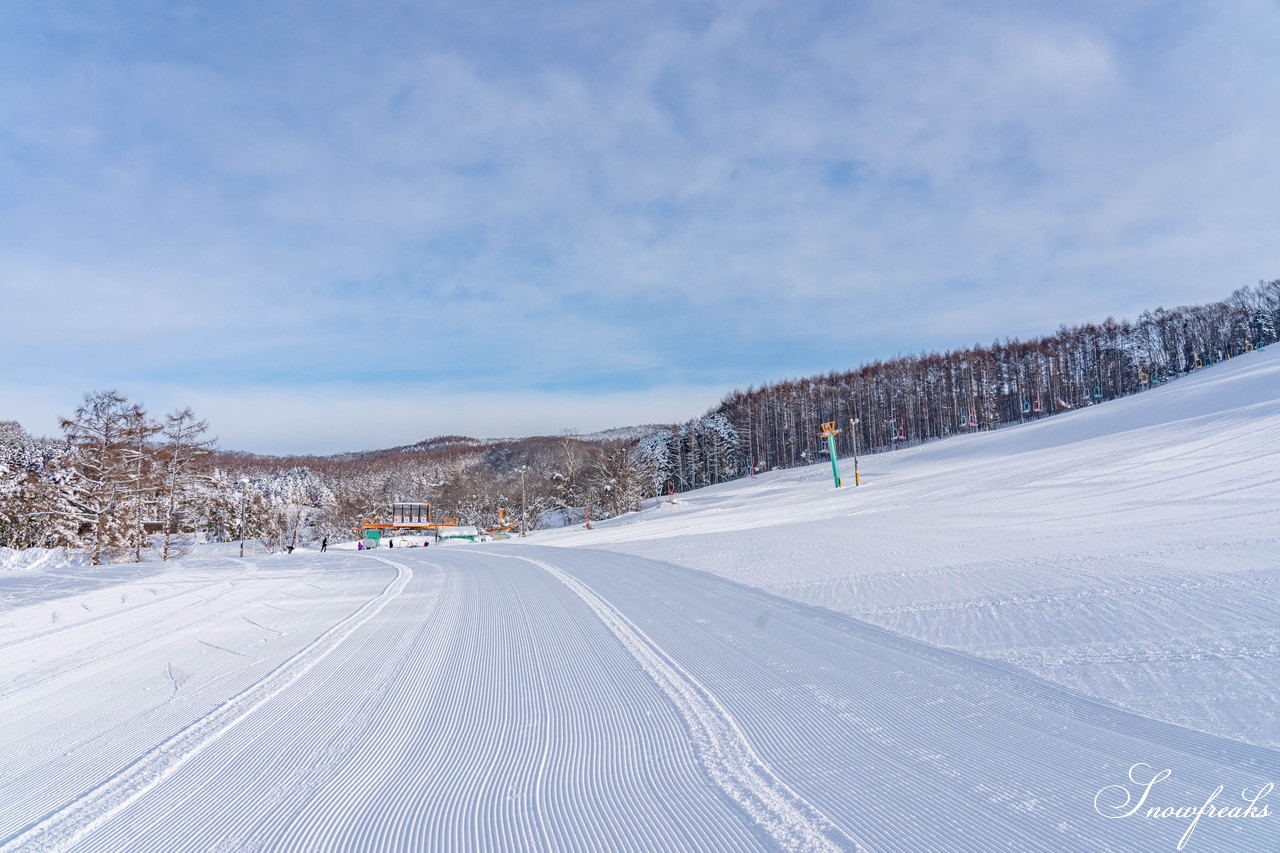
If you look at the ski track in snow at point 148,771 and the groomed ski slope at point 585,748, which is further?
the ski track in snow at point 148,771

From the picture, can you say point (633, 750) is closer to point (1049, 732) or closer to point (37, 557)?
point (1049, 732)

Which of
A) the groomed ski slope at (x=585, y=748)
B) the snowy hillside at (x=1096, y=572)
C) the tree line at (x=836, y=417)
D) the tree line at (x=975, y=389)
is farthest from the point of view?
the tree line at (x=975, y=389)

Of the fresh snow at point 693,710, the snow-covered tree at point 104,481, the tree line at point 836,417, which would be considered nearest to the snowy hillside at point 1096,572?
the fresh snow at point 693,710

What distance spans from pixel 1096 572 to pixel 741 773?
20.4 feet

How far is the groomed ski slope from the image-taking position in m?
2.82

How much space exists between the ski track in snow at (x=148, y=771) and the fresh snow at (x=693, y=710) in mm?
24

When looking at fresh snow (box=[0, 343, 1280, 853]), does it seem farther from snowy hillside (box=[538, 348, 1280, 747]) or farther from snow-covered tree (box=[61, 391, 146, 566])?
snow-covered tree (box=[61, 391, 146, 566])

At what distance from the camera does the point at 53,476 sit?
1102 inches

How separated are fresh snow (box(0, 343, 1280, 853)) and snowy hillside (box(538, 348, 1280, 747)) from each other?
5 cm

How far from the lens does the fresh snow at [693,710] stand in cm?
289

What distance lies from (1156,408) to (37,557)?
194 ft

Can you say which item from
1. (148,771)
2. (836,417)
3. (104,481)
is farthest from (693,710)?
(836,417)

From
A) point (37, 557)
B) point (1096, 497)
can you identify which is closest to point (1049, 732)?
point (1096, 497)

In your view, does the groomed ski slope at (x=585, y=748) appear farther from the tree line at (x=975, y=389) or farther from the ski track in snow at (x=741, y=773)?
the tree line at (x=975, y=389)
